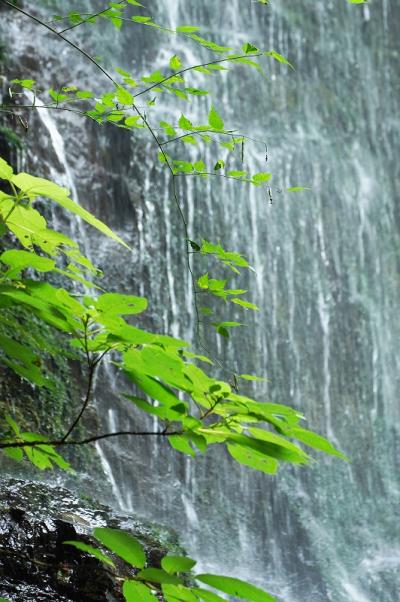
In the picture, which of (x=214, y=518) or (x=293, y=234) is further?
(x=293, y=234)

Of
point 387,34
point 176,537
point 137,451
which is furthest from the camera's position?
point 387,34

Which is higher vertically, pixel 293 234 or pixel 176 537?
pixel 293 234

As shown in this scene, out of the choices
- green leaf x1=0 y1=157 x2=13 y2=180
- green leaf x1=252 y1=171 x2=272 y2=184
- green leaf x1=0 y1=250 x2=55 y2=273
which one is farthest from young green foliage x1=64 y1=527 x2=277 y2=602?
green leaf x1=252 y1=171 x2=272 y2=184

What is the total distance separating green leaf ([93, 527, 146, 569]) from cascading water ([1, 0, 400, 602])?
5.16m

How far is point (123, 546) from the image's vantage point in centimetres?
89

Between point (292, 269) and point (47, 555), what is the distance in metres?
7.00

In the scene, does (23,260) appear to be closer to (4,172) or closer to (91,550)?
(4,172)

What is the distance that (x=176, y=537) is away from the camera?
360 centimetres

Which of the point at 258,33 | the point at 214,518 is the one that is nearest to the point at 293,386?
the point at 214,518

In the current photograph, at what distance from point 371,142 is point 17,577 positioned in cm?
906

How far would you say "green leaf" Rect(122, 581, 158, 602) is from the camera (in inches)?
34.7

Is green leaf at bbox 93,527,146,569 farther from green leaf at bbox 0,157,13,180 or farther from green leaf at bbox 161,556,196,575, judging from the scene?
green leaf at bbox 0,157,13,180

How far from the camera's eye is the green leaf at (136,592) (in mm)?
881

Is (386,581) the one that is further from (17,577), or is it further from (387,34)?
(387,34)
